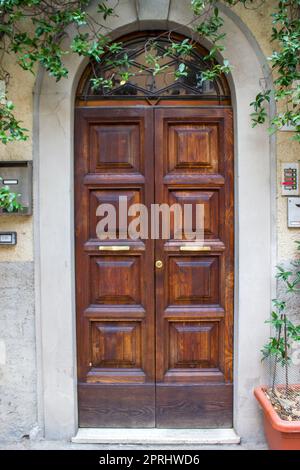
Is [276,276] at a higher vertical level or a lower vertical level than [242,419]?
higher

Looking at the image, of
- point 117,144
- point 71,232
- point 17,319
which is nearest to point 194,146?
point 117,144

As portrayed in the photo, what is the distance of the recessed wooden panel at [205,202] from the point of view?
3.42 m

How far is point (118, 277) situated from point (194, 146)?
1.25m

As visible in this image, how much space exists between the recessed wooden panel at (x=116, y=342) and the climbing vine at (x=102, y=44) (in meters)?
1.66

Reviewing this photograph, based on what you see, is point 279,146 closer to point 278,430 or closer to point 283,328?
point 283,328

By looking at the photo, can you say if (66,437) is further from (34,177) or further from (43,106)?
(43,106)

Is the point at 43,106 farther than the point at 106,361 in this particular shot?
No

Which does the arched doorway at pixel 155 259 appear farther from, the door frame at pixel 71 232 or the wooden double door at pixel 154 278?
the door frame at pixel 71 232

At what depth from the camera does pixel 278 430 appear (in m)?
2.84

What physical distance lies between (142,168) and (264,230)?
43.3 inches

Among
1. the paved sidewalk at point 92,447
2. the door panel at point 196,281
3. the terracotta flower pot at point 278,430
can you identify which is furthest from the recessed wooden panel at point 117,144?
the paved sidewalk at point 92,447

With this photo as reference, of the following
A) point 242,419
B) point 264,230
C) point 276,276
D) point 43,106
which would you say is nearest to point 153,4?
point 43,106

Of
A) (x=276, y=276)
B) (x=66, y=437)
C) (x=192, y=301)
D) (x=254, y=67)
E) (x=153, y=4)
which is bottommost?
(x=66, y=437)

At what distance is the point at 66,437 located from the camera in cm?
338
